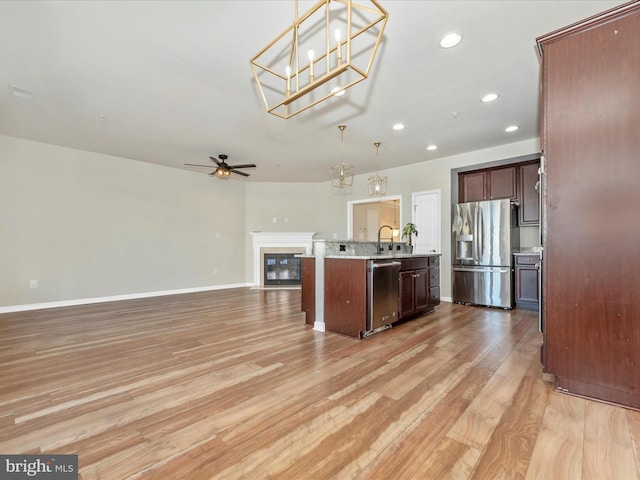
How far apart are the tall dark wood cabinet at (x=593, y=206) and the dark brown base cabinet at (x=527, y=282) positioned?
2.96m

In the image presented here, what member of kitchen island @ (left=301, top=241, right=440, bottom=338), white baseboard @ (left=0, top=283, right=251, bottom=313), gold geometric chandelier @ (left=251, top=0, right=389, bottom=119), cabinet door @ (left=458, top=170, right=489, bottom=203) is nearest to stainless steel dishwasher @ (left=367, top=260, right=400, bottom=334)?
kitchen island @ (left=301, top=241, right=440, bottom=338)

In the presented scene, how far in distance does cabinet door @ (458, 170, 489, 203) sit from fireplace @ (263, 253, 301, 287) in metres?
4.05

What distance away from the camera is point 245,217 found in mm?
7391

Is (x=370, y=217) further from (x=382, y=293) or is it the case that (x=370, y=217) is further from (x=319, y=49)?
(x=319, y=49)

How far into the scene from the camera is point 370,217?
9102 mm

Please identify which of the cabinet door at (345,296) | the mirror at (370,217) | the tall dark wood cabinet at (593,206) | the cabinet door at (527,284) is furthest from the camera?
the mirror at (370,217)

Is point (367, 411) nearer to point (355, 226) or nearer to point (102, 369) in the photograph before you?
point (102, 369)

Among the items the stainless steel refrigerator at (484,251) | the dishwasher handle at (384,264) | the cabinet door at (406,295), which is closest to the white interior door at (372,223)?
the stainless steel refrigerator at (484,251)

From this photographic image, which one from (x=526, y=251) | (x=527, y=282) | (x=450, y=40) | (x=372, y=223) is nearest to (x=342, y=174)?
(x=450, y=40)

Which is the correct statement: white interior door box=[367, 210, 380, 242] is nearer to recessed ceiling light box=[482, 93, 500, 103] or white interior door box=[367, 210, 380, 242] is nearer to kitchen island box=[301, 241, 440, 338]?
kitchen island box=[301, 241, 440, 338]

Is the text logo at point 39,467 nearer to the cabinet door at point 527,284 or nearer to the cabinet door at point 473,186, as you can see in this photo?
the cabinet door at point 527,284

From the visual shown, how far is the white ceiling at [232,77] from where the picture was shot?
2.06 meters

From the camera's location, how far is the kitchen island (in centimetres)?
312

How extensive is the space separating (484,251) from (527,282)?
746 millimetres
